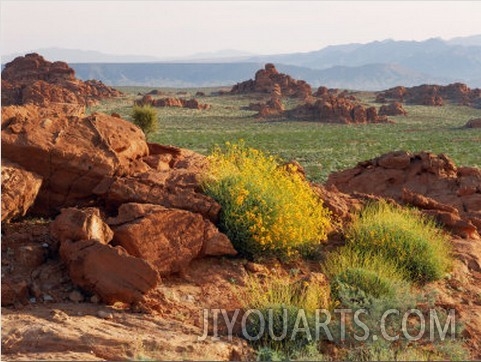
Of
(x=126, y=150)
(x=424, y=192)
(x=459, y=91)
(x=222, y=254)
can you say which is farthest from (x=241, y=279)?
(x=459, y=91)

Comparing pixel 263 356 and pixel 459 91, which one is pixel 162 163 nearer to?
pixel 263 356

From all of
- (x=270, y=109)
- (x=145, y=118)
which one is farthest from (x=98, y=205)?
(x=270, y=109)

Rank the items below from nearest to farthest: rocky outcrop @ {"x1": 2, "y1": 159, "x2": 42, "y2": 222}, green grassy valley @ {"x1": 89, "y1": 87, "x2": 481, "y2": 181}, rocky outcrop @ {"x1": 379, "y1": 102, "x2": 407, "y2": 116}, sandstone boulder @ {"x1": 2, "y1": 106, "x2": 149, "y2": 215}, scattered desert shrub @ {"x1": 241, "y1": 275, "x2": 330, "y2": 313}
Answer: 1. scattered desert shrub @ {"x1": 241, "y1": 275, "x2": 330, "y2": 313}
2. rocky outcrop @ {"x1": 2, "y1": 159, "x2": 42, "y2": 222}
3. sandstone boulder @ {"x1": 2, "y1": 106, "x2": 149, "y2": 215}
4. green grassy valley @ {"x1": 89, "y1": 87, "x2": 481, "y2": 181}
5. rocky outcrop @ {"x1": 379, "y1": 102, "x2": 407, "y2": 116}

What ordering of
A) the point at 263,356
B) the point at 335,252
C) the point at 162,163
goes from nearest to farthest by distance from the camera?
the point at 263,356 < the point at 335,252 < the point at 162,163

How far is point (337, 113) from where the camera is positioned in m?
65.7

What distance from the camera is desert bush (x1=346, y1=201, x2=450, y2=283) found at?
8891 millimetres

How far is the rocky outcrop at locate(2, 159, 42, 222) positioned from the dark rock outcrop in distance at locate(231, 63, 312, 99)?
8247 cm

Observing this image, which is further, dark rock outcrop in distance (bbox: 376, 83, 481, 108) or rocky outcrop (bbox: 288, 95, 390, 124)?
dark rock outcrop in distance (bbox: 376, 83, 481, 108)

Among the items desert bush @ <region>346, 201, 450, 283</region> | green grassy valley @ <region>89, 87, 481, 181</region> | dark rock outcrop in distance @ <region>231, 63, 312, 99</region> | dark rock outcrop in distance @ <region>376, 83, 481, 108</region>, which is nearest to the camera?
desert bush @ <region>346, 201, 450, 283</region>

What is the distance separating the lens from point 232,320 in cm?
707

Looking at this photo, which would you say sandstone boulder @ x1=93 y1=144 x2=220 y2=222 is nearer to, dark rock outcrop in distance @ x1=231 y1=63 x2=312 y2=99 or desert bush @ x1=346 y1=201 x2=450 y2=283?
desert bush @ x1=346 y1=201 x2=450 y2=283

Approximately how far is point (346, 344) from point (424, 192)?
8.99 meters

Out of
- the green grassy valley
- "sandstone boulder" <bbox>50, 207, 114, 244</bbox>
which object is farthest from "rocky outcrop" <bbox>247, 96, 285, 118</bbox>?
"sandstone boulder" <bbox>50, 207, 114, 244</bbox>

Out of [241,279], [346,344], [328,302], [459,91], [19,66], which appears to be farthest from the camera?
[459,91]
